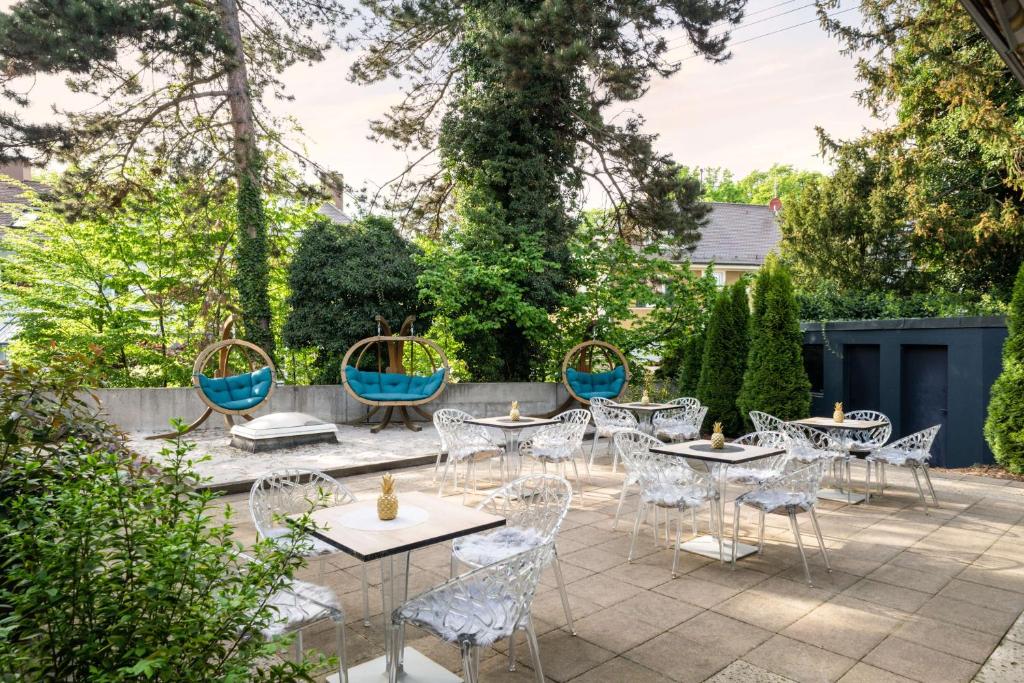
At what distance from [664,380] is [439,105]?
7.37 meters

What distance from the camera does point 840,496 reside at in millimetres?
5785

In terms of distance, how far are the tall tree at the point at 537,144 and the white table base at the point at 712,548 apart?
6077 millimetres

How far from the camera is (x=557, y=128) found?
11.4 meters

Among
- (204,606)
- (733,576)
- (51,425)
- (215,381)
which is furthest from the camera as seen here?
(215,381)

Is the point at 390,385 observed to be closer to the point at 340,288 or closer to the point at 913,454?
the point at 340,288

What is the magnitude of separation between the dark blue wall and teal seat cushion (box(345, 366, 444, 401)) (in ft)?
19.2

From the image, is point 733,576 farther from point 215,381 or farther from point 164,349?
point 164,349

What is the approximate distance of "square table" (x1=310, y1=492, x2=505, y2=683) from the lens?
247 cm

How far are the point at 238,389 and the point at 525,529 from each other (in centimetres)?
640

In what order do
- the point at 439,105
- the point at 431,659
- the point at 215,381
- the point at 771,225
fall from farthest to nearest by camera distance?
1. the point at 771,225
2. the point at 439,105
3. the point at 215,381
4. the point at 431,659

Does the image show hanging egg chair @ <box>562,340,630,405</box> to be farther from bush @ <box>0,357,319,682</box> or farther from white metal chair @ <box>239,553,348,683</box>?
bush @ <box>0,357,319,682</box>

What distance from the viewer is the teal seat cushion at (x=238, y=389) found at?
317 inches

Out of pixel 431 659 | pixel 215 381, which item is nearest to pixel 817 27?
pixel 215 381

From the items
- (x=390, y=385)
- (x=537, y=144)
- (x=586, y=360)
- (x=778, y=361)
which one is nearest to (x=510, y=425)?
(x=390, y=385)
